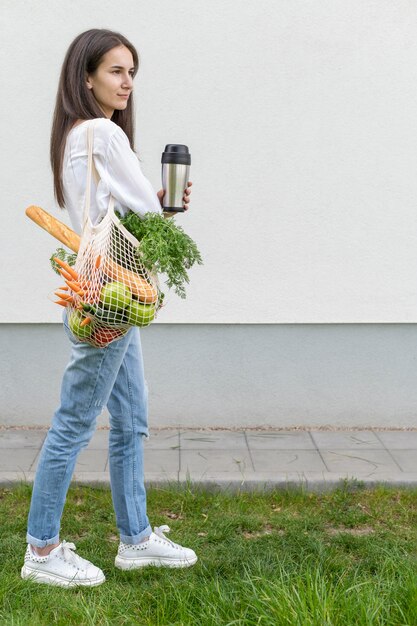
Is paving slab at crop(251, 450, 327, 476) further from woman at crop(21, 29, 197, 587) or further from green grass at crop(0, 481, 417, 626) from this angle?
woman at crop(21, 29, 197, 587)

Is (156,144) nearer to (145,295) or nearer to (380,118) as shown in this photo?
(380,118)

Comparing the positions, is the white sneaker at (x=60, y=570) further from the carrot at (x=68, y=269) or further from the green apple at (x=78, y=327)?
the carrot at (x=68, y=269)

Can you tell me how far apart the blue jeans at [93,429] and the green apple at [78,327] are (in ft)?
0.41

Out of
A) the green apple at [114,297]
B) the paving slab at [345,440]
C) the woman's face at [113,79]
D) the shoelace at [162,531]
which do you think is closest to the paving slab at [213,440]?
the paving slab at [345,440]

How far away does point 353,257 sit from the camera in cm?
555

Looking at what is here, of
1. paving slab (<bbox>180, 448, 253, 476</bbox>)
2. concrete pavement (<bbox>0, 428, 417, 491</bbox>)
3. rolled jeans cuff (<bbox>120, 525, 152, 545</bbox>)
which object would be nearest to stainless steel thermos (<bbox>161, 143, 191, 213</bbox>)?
rolled jeans cuff (<bbox>120, 525, 152, 545</bbox>)

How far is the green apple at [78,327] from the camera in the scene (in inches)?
121

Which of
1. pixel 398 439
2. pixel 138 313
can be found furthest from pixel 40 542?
pixel 398 439

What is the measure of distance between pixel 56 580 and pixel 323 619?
3.59ft

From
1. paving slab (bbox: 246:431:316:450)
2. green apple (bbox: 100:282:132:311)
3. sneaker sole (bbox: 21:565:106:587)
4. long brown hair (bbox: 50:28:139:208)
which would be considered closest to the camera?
green apple (bbox: 100:282:132:311)

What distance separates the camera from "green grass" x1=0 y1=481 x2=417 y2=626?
301 cm

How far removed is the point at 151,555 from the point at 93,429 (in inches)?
22.9

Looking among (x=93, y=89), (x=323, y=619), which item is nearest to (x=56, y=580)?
(x=323, y=619)

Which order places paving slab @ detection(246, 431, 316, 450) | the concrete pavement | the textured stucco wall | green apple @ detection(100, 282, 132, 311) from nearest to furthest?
1. green apple @ detection(100, 282, 132, 311)
2. the concrete pavement
3. paving slab @ detection(246, 431, 316, 450)
4. the textured stucco wall
